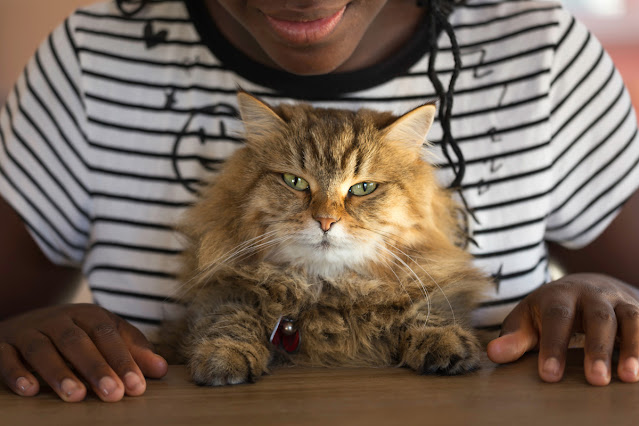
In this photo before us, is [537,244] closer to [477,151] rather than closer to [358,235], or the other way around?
[477,151]

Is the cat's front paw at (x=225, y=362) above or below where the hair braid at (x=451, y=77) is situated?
below

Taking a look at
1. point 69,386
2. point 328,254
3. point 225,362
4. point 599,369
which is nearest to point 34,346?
point 69,386

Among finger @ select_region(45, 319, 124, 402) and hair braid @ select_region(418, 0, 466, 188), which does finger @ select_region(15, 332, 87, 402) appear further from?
hair braid @ select_region(418, 0, 466, 188)

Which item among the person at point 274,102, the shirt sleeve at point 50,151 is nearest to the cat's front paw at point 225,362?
Answer: the person at point 274,102

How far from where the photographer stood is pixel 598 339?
0.95m

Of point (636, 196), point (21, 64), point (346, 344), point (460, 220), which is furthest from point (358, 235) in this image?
point (21, 64)

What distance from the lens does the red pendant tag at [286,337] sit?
3.70 ft

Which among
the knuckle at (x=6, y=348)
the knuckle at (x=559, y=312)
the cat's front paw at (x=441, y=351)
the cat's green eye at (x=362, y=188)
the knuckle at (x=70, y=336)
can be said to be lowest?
the cat's front paw at (x=441, y=351)

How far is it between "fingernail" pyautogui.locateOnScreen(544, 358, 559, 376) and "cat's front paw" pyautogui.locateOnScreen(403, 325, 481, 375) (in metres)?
0.13

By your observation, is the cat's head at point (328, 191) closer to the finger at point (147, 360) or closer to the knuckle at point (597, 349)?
the finger at point (147, 360)

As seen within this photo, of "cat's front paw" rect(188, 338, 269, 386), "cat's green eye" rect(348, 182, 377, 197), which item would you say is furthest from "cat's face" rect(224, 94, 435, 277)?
"cat's front paw" rect(188, 338, 269, 386)

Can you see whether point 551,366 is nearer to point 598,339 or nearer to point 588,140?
point 598,339

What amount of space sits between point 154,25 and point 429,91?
2.46ft

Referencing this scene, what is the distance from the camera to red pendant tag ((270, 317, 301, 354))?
113 cm
